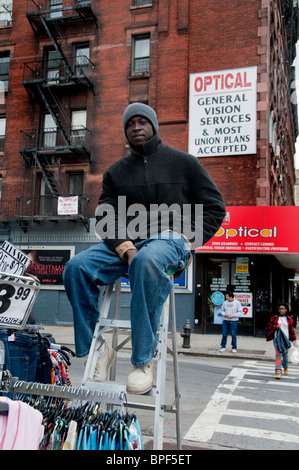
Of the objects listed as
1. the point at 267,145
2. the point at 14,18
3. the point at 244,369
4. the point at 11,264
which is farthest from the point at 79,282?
the point at 14,18

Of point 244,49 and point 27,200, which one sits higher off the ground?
point 244,49

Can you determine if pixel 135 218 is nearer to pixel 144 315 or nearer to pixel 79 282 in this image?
pixel 79 282

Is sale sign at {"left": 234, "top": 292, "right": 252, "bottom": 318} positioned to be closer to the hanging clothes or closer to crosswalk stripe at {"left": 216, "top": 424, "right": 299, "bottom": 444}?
crosswalk stripe at {"left": 216, "top": 424, "right": 299, "bottom": 444}

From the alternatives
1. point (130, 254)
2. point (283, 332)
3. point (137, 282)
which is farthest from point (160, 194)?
point (283, 332)

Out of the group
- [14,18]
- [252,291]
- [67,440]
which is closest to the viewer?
[67,440]

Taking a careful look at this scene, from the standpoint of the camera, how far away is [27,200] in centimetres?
2109

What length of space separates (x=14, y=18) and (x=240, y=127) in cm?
1386

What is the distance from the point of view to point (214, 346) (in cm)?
1462

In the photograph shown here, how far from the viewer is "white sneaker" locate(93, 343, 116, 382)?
2775 mm

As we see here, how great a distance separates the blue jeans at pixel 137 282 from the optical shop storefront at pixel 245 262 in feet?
45.4

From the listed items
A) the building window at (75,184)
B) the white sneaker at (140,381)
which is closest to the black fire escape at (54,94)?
the building window at (75,184)

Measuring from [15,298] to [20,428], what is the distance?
1067mm

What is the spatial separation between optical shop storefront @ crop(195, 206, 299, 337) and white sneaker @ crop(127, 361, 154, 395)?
14.4 m

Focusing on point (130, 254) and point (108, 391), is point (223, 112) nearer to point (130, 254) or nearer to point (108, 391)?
point (130, 254)
